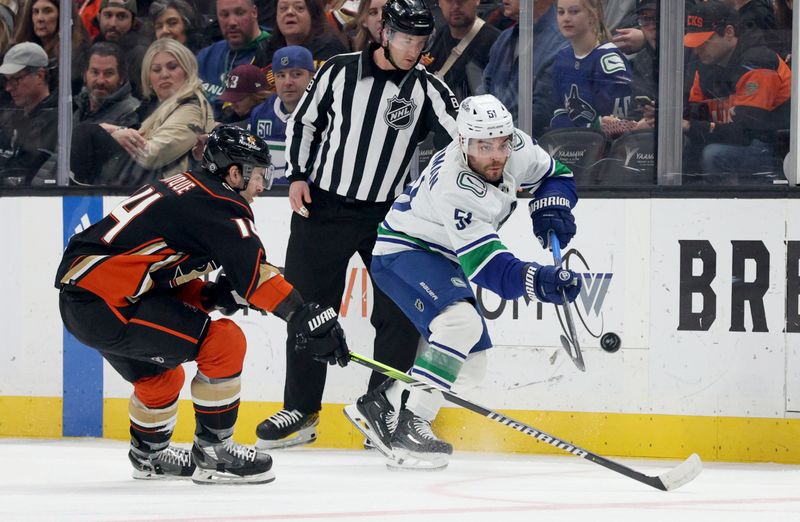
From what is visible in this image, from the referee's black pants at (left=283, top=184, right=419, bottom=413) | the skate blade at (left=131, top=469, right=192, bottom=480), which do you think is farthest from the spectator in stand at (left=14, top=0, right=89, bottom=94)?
the skate blade at (left=131, top=469, right=192, bottom=480)

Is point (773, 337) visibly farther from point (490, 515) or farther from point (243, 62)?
point (243, 62)

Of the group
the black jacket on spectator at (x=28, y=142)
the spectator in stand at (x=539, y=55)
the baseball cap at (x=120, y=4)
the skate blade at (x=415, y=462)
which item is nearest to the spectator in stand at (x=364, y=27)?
the spectator in stand at (x=539, y=55)

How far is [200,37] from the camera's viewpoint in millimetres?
5105

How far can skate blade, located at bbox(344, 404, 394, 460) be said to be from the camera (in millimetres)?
4043

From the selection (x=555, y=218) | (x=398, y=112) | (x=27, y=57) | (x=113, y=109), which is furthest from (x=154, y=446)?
(x=27, y=57)

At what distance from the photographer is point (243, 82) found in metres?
5.08

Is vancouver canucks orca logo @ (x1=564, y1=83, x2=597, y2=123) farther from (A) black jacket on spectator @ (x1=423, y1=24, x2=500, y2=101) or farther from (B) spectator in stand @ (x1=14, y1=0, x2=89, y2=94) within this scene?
(B) spectator in stand @ (x1=14, y1=0, x2=89, y2=94)

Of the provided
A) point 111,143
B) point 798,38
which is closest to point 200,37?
point 111,143

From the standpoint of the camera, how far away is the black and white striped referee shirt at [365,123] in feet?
14.7

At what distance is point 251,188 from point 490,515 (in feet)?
3.82

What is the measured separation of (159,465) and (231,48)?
197cm

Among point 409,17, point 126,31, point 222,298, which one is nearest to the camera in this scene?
point 222,298

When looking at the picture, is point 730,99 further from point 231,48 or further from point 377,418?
point 231,48

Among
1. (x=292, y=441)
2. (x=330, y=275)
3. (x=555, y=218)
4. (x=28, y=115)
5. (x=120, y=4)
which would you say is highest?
(x=120, y=4)
